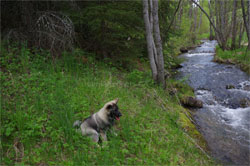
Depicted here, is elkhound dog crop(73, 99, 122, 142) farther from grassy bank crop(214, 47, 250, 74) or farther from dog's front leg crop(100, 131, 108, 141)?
grassy bank crop(214, 47, 250, 74)

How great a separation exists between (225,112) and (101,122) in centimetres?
588

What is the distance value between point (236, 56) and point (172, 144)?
13458mm

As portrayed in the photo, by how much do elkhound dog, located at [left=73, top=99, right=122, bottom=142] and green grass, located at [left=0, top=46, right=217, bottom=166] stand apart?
153mm

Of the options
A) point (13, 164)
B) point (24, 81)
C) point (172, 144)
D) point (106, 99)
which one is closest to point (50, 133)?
point (13, 164)

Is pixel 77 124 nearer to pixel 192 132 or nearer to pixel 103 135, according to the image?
pixel 103 135

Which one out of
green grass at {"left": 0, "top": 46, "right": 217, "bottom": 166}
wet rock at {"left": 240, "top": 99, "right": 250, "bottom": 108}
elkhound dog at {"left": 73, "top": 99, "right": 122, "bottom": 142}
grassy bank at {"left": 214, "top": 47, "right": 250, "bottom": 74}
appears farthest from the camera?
grassy bank at {"left": 214, "top": 47, "right": 250, "bottom": 74}

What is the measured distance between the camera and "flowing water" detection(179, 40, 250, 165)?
517cm

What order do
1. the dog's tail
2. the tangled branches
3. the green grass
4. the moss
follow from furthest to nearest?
1. the tangled branches
2. the moss
3. the dog's tail
4. the green grass

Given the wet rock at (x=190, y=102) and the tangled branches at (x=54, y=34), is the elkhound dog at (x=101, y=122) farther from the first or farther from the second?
the wet rock at (x=190, y=102)

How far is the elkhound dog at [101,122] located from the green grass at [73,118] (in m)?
0.15

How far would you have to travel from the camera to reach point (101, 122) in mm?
3842

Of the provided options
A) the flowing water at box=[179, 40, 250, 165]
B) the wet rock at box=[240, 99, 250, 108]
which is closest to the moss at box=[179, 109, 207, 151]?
the flowing water at box=[179, 40, 250, 165]

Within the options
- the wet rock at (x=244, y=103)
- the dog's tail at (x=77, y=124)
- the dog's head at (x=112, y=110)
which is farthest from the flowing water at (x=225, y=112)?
the dog's tail at (x=77, y=124)

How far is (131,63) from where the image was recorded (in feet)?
30.1
